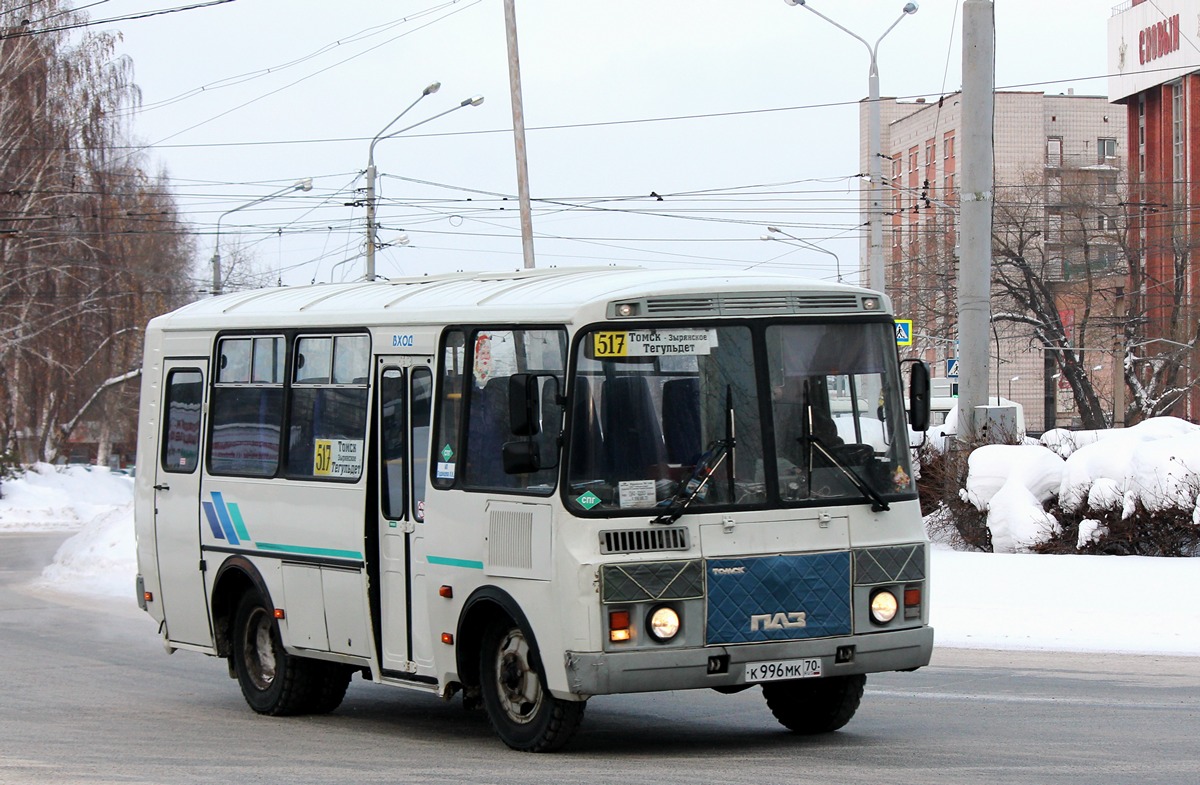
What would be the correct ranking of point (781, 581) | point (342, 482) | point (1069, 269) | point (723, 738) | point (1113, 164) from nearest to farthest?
1. point (781, 581)
2. point (723, 738)
3. point (342, 482)
4. point (1069, 269)
5. point (1113, 164)

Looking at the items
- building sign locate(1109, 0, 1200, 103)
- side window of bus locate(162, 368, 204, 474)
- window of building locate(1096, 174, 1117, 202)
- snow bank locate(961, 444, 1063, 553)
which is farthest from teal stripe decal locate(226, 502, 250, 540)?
building sign locate(1109, 0, 1200, 103)

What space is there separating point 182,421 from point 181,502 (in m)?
0.58

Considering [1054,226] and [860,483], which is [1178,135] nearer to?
[1054,226]

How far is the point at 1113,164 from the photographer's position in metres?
88.1

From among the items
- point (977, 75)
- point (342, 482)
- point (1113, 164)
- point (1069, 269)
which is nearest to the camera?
point (342, 482)

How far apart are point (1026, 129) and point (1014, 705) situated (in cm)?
8527

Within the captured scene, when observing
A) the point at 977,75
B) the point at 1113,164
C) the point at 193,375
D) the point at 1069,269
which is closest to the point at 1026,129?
the point at 1113,164

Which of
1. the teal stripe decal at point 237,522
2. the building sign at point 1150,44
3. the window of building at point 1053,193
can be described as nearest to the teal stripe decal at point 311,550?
the teal stripe decal at point 237,522

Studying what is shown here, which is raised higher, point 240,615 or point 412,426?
point 412,426

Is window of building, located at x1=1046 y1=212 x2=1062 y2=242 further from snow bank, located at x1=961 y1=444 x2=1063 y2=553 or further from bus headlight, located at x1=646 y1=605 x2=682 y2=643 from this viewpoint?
bus headlight, located at x1=646 y1=605 x2=682 y2=643

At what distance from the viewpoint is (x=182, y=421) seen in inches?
490

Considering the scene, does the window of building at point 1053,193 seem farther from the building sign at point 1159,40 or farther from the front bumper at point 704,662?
the front bumper at point 704,662

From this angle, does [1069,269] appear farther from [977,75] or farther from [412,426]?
[412,426]

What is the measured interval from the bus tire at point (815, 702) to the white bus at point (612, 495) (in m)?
0.02
